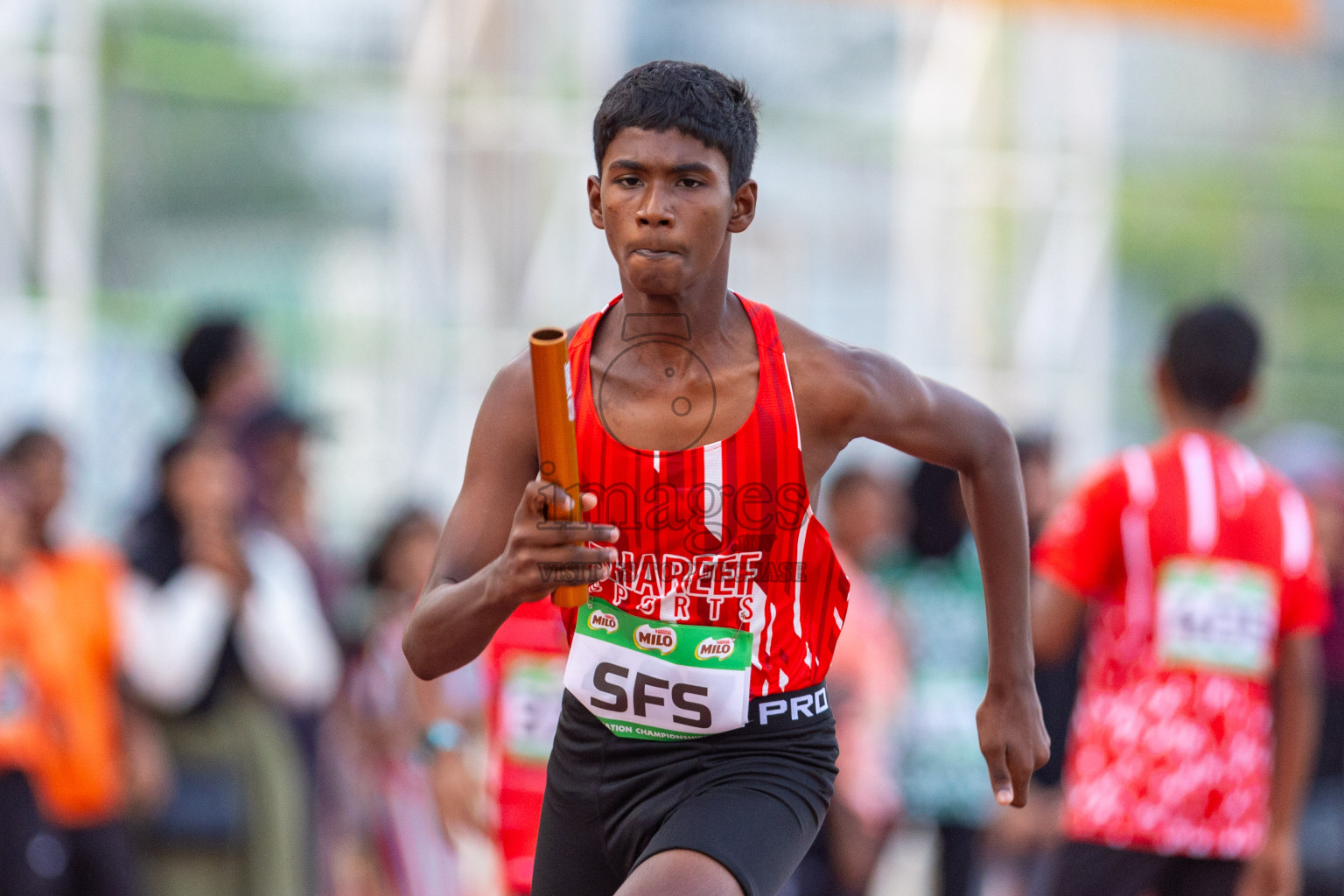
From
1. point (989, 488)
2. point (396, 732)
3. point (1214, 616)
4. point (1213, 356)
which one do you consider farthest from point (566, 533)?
point (396, 732)

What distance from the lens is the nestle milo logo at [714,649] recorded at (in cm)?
338

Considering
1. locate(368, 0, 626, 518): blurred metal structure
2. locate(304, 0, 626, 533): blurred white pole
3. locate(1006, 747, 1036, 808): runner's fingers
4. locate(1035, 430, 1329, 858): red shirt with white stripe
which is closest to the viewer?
locate(1006, 747, 1036, 808): runner's fingers

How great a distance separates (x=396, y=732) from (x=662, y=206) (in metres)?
4.72

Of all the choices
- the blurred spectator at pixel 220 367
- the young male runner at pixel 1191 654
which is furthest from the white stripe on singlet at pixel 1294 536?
the blurred spectator at pixel 220 367

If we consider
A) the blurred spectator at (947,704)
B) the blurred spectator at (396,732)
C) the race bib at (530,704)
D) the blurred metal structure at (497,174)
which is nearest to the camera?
the race bib at (530,704)

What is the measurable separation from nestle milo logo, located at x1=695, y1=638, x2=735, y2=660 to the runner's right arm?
41 cm

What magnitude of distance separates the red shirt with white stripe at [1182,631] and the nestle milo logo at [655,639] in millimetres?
2292

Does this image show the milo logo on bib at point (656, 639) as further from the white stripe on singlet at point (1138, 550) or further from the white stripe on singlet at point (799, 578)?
the white stripe on singlet at point (1138, 550)

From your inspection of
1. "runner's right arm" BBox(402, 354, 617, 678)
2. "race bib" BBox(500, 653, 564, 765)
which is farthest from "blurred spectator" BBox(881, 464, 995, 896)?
"runner's right arm" BBox(402, 354, 617, 678)

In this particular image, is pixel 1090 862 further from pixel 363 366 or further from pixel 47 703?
pixel 363 366

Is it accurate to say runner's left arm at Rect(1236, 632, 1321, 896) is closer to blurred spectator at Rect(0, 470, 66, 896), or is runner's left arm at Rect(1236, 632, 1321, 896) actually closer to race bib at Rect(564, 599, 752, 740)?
race bib at Rect(564, 599, 752, 740)

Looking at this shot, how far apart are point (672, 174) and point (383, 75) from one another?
11507mm

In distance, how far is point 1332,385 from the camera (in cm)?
2052

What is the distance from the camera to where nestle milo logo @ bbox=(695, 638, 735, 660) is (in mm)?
3375
